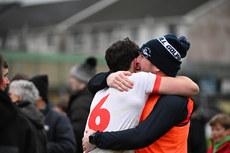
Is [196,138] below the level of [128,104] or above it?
below

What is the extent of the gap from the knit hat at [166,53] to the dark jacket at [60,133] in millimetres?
2456

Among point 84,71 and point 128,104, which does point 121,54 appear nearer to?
point 128,104

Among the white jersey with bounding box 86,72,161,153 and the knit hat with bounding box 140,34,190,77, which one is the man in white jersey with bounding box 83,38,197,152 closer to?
the white jersey with bounding box 86,72,161,153

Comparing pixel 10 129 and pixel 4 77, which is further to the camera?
pixel 4 77

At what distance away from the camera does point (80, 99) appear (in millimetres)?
5629

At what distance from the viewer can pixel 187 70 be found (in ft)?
115

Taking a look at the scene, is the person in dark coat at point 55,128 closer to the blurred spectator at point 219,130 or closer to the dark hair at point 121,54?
the blurred spectator at point 219,130

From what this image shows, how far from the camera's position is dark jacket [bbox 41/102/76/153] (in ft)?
16.7

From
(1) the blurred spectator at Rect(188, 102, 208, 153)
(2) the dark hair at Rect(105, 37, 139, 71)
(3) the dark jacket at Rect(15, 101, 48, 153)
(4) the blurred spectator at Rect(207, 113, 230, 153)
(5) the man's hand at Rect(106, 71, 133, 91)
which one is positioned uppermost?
(2) the dark hair at Rect(105, 37, 139, 71)

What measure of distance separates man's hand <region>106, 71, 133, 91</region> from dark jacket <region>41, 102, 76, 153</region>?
2.33 m

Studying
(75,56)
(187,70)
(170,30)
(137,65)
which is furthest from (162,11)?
(137,65)

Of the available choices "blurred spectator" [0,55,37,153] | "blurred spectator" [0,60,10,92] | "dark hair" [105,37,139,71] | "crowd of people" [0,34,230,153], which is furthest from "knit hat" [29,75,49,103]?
"blurred spectator" [0,55,37,153]

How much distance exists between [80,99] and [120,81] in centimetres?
283

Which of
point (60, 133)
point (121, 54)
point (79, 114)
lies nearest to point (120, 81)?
point (121, 54)
